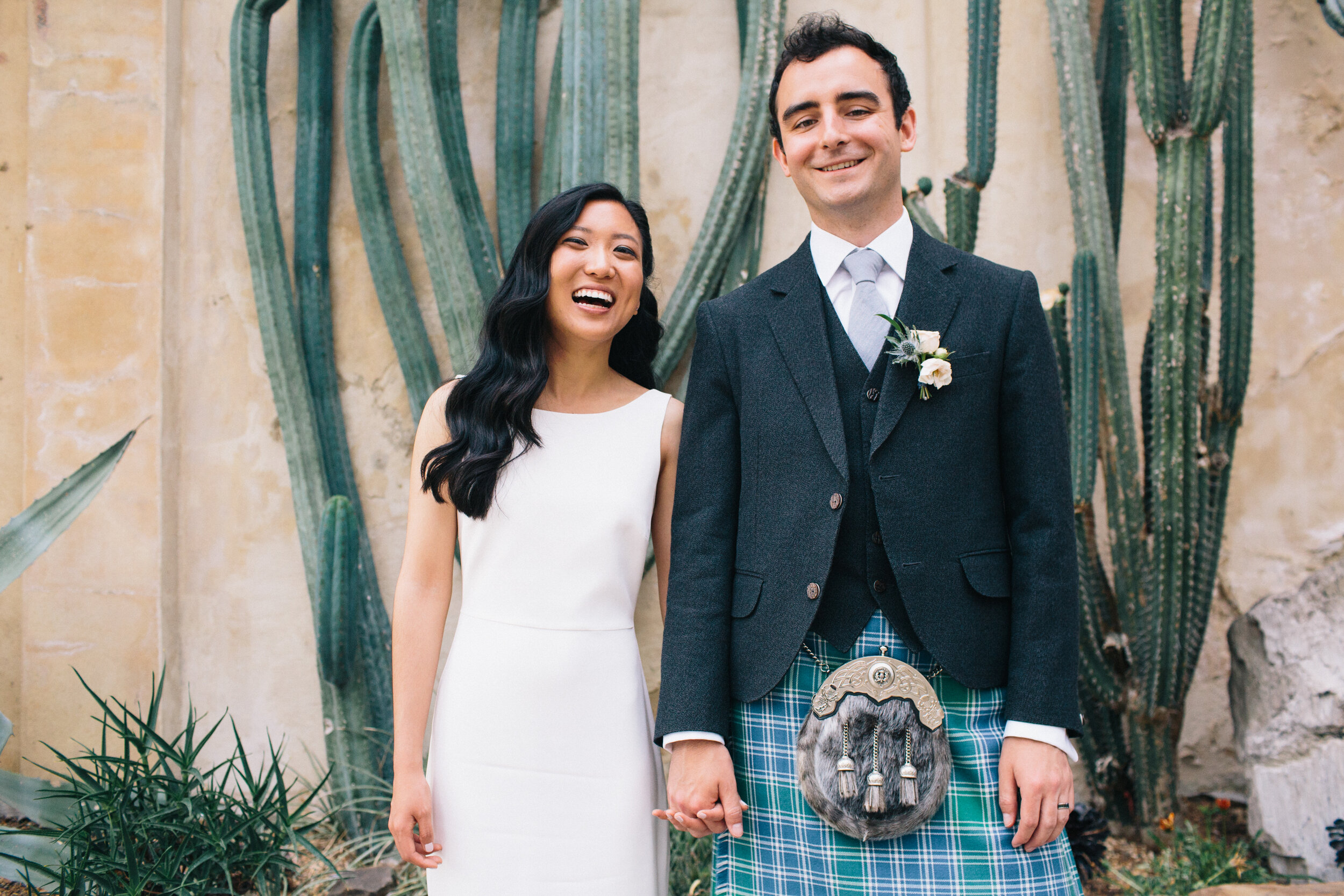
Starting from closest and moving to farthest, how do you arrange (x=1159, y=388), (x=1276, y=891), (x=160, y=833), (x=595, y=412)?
1. (x=595, y=412)
2. (x=1276, y=891)
3. (x=160, y=833)
4. (x=1159, y=388)

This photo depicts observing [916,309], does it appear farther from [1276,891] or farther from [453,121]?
[453,121]

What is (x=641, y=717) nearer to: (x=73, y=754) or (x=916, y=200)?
(x=916, y=200)

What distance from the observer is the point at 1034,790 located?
1.41m

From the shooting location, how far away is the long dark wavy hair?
5.92ft

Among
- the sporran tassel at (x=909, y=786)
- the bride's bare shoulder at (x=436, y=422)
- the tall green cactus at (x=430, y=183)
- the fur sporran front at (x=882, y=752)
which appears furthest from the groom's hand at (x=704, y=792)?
the tall green cactus at (x=430, y=183)

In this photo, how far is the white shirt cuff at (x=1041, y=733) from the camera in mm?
1413

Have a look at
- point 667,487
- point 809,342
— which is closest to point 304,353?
point 667,487

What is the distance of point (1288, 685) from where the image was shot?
2768 millimetres

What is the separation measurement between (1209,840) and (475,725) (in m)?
2.45

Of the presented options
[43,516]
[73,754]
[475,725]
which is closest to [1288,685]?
[475,725]

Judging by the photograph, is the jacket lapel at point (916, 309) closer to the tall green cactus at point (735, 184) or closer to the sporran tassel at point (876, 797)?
the sporran tassel at point (876, 797)

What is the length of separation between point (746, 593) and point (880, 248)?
0.65 m

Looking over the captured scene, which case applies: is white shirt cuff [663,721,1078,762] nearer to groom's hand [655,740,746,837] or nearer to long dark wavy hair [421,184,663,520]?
groom's hand [655,740,746,837]

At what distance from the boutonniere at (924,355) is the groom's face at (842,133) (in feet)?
0.78
